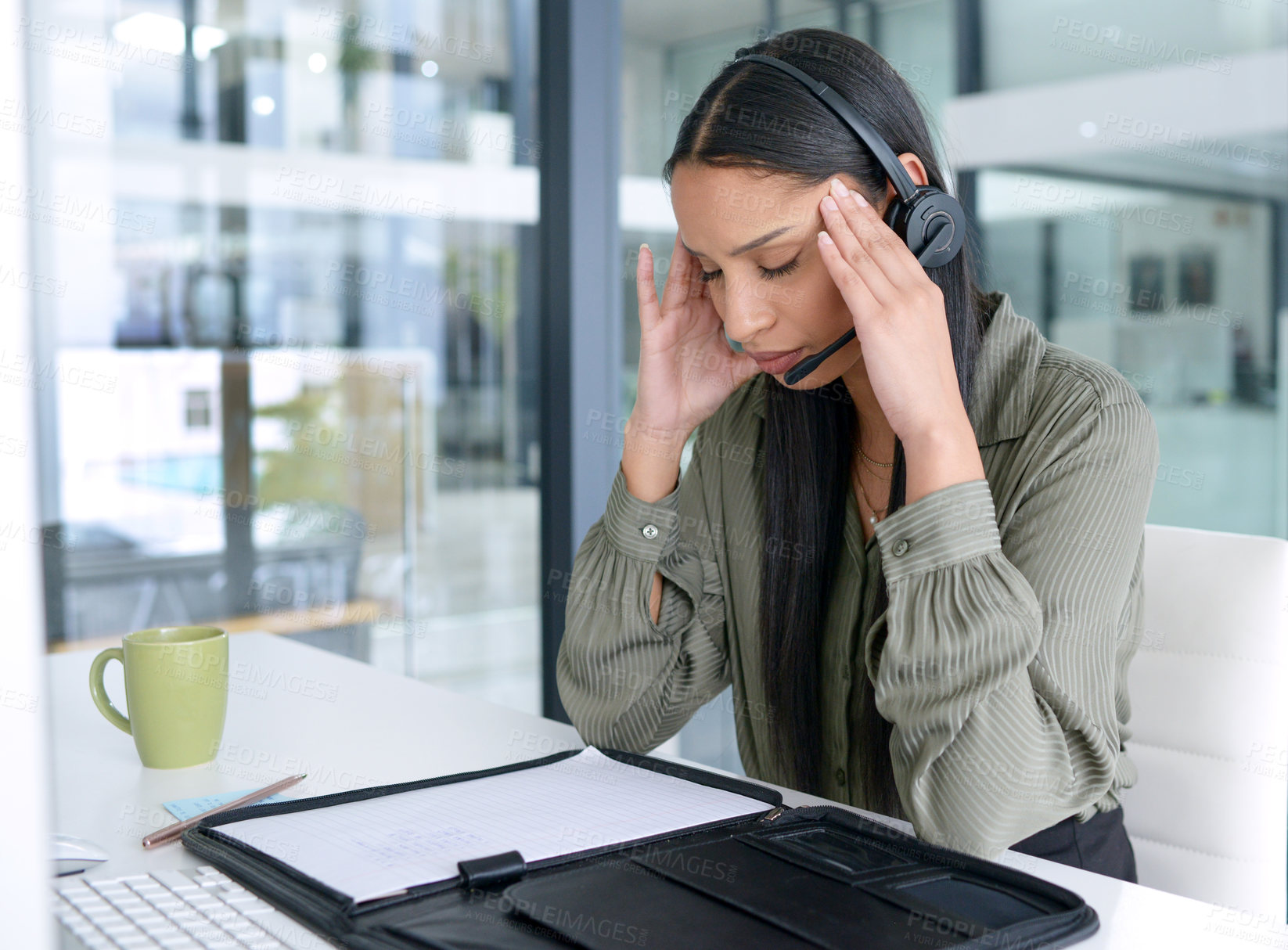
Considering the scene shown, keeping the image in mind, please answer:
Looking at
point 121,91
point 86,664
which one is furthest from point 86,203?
point 86,664

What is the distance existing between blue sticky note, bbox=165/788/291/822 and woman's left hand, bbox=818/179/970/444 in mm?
591

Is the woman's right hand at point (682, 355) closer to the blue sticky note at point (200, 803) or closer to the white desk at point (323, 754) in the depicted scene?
the white desk at point (323, 754)

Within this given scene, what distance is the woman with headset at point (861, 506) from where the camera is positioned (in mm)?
878

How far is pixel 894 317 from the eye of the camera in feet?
3.21

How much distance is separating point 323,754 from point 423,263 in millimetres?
2667

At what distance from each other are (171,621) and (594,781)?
2.65 m

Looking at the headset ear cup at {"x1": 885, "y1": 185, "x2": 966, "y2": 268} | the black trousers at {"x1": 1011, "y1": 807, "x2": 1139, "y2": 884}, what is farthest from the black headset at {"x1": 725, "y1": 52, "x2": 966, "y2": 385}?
the black trousers at {"x1": 1011, "y1": 807, "x2": 1139, "y2": 884}

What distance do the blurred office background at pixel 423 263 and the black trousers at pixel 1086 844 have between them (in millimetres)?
1143

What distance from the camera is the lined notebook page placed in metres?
0.69

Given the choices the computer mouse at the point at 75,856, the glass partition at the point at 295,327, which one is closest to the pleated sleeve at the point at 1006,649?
the computer mouse at the point at 75,856

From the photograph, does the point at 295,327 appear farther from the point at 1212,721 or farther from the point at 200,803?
the point at 1212,721

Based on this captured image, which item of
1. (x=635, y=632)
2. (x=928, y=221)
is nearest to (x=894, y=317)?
(x=928, y=221)

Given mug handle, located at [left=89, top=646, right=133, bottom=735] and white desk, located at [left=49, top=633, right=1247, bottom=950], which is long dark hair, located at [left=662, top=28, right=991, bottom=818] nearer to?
white desk, located at [left=49, top=633, right=1247, bottom=950]

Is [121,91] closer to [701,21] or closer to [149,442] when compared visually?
[149,442]
